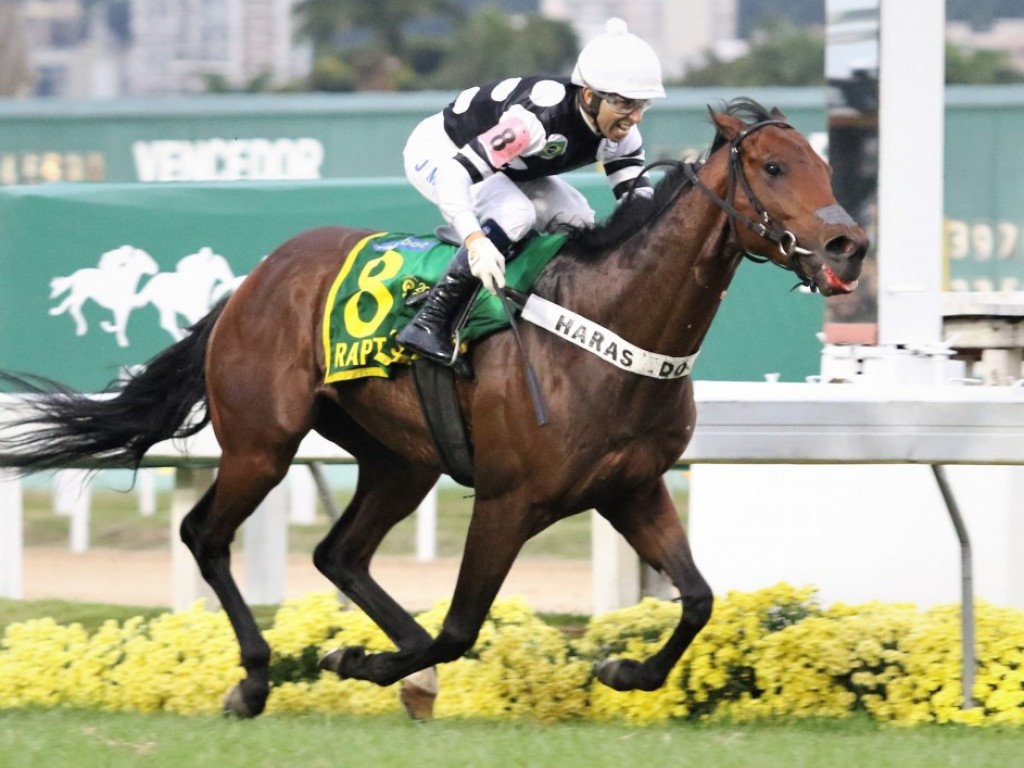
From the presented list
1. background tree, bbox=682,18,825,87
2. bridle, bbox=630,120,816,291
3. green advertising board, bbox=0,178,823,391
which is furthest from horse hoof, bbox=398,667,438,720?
background tree, bbox=682,18,825,87

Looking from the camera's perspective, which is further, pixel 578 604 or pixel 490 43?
pixel 490 43

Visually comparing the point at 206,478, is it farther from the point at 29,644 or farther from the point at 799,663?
the point at 799,663

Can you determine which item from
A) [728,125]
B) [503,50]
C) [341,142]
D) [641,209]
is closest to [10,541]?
[641,209]

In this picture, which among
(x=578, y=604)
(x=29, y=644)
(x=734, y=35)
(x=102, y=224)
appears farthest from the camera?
(x=734, y=35)

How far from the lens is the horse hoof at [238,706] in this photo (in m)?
5.55

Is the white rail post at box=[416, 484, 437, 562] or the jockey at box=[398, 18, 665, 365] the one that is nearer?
the jockey at box=[398, 18, 665, 365]

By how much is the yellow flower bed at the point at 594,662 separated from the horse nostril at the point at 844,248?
1561 millimetres

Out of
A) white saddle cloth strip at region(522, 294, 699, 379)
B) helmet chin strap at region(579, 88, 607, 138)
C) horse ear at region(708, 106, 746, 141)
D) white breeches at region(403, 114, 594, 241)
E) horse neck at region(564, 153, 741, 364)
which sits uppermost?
helmet chin strap at region(579, 88, 607, 138)

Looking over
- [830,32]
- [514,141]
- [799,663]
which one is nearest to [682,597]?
[799,663]

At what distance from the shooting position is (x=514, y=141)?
4883 millimetres

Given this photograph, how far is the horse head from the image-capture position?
4355 mm

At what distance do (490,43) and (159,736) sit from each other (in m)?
43.6

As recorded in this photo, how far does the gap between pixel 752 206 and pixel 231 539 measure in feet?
6.79

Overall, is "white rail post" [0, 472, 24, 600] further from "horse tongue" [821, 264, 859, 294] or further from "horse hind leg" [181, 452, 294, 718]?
"horse tongue" [821, 264, 859, 294]
